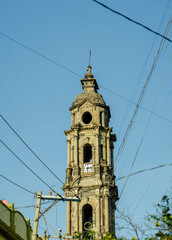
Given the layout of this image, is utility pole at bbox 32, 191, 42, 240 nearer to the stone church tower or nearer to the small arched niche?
the stone church tower

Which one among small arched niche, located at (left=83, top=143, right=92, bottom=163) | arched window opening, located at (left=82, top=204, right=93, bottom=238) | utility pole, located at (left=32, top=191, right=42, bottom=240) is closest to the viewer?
utility pole, located at (left=32, top=191, right=42, bottom=240)

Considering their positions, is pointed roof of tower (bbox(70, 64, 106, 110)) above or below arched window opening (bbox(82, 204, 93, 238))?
above

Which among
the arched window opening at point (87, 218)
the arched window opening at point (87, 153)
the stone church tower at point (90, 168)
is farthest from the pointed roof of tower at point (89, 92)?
the arched window opening at point (87, 218)

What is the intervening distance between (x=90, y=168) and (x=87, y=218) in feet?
13.6

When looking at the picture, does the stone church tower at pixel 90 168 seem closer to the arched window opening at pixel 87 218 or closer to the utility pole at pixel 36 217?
the arched window opening at pixel 87 218

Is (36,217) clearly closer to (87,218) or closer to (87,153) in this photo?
(87,218)

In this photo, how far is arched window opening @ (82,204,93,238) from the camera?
4409 centimetres

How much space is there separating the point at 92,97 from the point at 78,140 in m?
4.62

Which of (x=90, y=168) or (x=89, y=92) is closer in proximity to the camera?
(x=90, y=168)

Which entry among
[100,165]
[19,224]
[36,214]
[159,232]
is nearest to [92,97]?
[100,165]

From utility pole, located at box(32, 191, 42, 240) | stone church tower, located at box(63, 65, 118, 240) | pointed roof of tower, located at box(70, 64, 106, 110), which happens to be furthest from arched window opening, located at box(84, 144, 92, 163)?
utility pole, located at box(32, 191, 42, 240)

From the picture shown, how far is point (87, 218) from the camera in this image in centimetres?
4562

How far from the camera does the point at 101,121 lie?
161 feet

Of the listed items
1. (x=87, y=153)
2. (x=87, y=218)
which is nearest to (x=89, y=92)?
(x=87, y=153)
